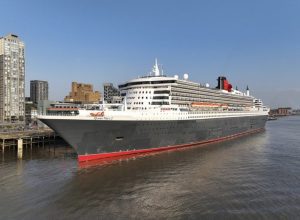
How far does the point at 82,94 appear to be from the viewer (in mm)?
143625

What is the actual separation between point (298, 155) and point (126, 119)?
21907mm

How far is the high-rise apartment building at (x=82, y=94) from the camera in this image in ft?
460

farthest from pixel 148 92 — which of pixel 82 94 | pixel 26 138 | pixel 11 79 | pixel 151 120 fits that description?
pixel 82 94

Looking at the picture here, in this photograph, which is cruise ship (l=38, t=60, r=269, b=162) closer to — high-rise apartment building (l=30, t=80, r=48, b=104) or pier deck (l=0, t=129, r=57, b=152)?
pier deck (l=0, t=129, r=57, b=152)

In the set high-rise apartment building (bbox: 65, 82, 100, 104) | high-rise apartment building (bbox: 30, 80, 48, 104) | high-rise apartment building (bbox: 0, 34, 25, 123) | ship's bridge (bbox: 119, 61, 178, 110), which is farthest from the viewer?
high-rise apartment building (bbox: 30, 80, 48, 104)

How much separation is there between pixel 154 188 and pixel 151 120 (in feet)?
36.2

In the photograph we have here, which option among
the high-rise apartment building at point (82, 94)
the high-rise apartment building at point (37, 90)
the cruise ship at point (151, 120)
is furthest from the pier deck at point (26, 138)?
the high-rise apartment building at point (37, 90)

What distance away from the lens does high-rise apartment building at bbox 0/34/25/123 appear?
248 feet

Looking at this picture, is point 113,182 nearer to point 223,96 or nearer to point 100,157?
point 100,157

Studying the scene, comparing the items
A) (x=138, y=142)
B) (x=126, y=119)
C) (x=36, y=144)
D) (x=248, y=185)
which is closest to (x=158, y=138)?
(x=138, y=142)

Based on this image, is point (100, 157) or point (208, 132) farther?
point (208, 132)

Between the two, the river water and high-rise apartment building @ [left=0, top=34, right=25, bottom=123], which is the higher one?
high-rise apartment building @ [left=0, top=34, right=25, bottom=123]

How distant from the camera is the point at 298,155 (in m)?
32.8

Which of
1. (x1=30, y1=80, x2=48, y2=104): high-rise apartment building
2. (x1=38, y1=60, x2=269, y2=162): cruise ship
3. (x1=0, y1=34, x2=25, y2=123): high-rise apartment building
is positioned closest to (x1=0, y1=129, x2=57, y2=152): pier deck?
(x1=38, y1=60, x2=269, y2=162): cruise ship
